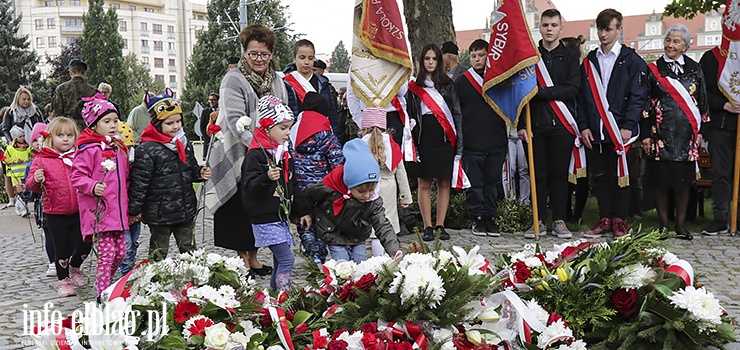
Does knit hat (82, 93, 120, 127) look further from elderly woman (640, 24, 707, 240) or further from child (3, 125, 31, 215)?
child (3, 125, 31, 215)

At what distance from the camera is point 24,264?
8.20 metres

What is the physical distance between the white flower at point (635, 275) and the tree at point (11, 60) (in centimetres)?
4065

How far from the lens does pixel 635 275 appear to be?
14.0 ft

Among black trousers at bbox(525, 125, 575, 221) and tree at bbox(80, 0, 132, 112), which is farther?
tree at bbox(80, 0, 132, 112)

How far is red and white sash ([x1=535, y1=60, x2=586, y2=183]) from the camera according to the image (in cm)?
827

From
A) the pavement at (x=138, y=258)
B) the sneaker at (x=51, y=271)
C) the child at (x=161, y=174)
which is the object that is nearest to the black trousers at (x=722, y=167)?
the pavement at (x=138, y=258)

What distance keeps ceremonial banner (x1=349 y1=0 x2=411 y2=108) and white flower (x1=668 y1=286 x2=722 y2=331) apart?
176 inches

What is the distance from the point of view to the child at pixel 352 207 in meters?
5.38

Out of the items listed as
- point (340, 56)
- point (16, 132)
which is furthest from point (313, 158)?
point (340, 56)

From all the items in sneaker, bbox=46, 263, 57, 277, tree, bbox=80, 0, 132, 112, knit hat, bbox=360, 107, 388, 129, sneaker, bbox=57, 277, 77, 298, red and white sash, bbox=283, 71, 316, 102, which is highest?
tree, bbox=80, 0, 132, 112

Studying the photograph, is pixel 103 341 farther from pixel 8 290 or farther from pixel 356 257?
pixel 8 290

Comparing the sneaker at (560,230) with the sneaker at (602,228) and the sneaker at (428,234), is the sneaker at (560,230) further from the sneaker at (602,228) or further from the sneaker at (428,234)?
the sneaker at (428,234)

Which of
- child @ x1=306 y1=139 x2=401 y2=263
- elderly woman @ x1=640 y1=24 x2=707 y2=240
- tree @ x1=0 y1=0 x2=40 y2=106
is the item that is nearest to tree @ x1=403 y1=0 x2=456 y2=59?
elderly woman @ x1=640 y1=24 x2=707 y2=240

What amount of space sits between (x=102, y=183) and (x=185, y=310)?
2.47m
